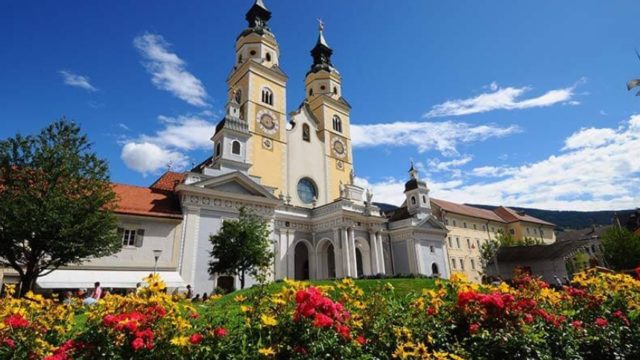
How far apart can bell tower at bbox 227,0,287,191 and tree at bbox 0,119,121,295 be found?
1698 centimetres

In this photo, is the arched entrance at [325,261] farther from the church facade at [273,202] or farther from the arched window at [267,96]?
the arched window at [267,96]

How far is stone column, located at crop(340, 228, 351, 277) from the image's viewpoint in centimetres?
3230

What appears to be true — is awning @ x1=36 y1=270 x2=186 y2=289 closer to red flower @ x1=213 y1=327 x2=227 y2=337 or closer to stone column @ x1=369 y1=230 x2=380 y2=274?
stone column @ x1=369 y1=230 x2=380 y2=274

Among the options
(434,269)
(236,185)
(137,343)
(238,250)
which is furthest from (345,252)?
(137,343)

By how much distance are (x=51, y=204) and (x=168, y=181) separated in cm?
1701

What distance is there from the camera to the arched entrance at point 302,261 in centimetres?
3728

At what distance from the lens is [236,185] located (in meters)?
29.2

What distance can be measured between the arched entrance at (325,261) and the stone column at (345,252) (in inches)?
85.0

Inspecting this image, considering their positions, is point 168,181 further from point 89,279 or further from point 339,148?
point 339,148

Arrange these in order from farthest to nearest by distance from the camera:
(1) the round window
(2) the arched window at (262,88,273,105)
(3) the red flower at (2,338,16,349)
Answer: (2) the arched window at (262,88,273,105) < (1) the round window < (3) the red flower at (2,338,16,349)

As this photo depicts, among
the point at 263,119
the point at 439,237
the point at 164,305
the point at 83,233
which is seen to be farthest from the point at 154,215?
the point at 439,237

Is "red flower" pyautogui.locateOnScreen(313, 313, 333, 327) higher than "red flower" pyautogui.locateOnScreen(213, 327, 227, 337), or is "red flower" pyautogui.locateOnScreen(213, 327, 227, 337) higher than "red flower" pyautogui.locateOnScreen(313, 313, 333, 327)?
"red flower" pyautogui.locateOnScreen(313, 313, 333, 327)

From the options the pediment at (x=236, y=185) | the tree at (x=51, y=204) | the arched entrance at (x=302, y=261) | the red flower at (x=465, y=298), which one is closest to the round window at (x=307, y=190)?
the arched entrance at (x=302, y=261)

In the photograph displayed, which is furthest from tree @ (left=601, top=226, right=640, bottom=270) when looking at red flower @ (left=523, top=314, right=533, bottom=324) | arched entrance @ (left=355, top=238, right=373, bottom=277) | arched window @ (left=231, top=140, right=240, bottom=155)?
red flower @ (left=523, top=314, right=533, bottom=324)
